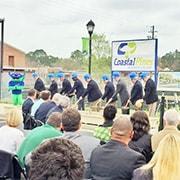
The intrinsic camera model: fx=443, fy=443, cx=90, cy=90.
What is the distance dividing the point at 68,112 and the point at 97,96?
11936 mm

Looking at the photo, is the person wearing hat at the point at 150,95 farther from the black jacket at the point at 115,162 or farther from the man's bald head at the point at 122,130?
the black jacket at the point at 115,162

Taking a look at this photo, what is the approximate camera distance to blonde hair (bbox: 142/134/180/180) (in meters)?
3.28

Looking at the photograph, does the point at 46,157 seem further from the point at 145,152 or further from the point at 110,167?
the point at 145,152

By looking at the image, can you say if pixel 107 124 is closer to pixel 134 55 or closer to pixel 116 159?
pixel 116 159

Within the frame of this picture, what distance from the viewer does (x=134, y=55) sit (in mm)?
23375

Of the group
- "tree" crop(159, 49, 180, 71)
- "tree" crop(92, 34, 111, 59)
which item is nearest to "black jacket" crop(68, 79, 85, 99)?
"tree" crop(159, 49, 180, 71)

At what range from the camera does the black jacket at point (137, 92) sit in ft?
50.6

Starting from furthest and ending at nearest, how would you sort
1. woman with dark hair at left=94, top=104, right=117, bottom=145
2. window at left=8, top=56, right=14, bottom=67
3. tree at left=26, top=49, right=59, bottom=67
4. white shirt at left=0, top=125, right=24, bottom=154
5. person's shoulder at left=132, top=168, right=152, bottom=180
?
1. tree at left=26, top=49, right=59, bottom=67
2. window at left=8, top=56, right=14, bottom=67
3. woman with dark hair at left=94, top=104, right=117, bottom=145
4. white shirt at left=0, top=125, right=24, bottom=154
5. person's shoulder at left=132, top=168, right=152, bottom=180

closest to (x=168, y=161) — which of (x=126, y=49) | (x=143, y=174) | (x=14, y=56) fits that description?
(x=143, y=174)

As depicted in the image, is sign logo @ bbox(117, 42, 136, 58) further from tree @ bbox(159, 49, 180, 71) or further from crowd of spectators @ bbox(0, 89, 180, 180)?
tree @ bbox(159, 49, 180, 71)

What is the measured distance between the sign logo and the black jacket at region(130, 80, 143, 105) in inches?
316

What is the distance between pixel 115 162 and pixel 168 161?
1196mm

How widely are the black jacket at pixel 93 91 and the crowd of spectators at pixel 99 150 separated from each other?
1039 cm

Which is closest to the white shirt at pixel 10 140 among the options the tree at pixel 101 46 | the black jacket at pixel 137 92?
the black jacket at pixel 137 92
